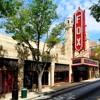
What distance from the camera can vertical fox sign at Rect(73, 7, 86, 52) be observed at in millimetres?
39594

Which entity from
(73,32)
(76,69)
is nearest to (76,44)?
(73,32)

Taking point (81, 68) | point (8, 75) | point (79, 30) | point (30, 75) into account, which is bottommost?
point (30, 75)

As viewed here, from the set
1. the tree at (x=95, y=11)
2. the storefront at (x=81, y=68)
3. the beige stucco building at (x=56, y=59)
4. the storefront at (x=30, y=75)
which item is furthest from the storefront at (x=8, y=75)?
the storefront at (x=81, y=68)

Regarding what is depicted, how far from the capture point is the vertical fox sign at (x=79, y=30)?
39594 mm

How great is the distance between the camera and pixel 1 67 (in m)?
23.2

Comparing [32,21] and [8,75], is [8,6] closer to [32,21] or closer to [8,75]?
[32,21]

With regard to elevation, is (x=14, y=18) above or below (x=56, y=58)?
above

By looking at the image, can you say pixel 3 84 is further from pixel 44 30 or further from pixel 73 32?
pixel 73 32

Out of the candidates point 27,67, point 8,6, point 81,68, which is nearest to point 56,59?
point 27,67

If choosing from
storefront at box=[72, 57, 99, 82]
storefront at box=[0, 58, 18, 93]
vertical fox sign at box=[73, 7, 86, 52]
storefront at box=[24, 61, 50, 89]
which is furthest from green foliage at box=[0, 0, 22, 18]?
storefront at box=[72, 57, 99, 82]

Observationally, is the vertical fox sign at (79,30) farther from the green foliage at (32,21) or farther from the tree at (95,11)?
the tree at (95,11)

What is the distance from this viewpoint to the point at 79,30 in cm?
4031

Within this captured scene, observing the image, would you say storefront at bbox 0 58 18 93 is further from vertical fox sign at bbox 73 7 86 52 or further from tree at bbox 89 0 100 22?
vertical fox sign at bbox 73 7 86 52

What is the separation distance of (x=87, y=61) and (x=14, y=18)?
24.4 m
